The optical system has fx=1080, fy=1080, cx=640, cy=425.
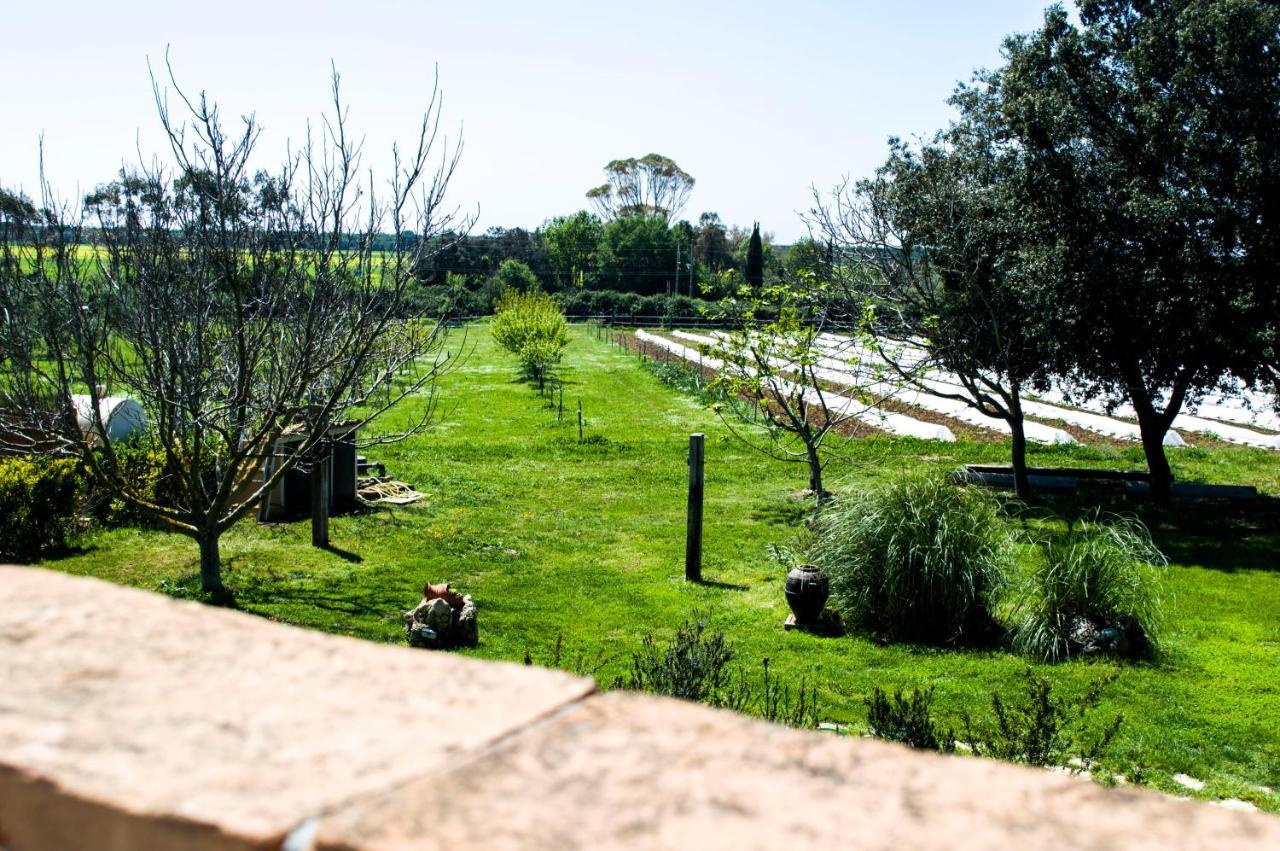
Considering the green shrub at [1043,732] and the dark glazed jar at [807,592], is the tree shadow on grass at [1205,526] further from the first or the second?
the green shrub at [1043,732]

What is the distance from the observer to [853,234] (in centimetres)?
1656

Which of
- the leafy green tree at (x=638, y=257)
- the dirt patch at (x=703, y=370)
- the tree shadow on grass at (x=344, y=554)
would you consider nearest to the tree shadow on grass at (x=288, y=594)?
the tree shadow on grass at (x=344, y=554)

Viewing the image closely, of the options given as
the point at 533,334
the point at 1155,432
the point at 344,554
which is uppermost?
the point at 533,334

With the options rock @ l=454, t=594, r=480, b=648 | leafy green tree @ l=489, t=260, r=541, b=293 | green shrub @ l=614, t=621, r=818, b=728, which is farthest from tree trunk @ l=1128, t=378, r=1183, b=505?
leafy green tree @ l=489, t=260, r=541, b=293

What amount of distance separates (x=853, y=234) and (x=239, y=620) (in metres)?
15.9

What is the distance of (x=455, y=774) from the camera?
3.55 ft

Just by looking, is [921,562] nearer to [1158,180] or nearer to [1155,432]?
[1158,180]

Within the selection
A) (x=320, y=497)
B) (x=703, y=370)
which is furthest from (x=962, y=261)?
(x=703, y=370)

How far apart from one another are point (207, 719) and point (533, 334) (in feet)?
106

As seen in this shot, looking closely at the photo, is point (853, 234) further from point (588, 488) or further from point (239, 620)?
point (239, 620)

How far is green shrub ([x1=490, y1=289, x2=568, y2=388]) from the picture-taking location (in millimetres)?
32219

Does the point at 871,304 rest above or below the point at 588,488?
above

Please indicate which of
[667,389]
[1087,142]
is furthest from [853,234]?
[667,389]

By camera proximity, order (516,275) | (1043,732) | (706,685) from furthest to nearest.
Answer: (516,275), (706,685), (1043,732)
